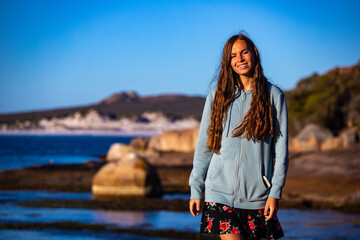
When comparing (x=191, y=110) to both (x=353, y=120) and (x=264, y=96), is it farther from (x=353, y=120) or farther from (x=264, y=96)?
(x=264, y=96)

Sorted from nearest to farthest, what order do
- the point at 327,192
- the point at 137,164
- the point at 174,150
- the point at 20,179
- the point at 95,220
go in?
the point at 95,220 < the point at 137,164 < the point at 327,192 < the point at 20,179 < the point at 174,150

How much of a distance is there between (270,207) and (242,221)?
0.23 meters

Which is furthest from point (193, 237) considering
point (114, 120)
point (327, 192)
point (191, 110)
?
point (114, 120)

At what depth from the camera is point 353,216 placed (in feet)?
47.1

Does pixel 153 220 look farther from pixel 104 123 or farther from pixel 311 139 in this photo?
pixel 104 123

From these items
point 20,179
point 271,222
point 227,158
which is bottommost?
point 20,179

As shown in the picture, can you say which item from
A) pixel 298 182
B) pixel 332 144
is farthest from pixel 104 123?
pixel 298 182

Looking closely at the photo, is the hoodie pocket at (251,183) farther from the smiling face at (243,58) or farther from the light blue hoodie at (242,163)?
the smiling face at (243,58)

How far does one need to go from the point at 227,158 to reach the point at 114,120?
181 meters

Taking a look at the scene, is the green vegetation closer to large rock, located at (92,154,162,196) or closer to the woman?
large rock, located at (92,154,162,196)

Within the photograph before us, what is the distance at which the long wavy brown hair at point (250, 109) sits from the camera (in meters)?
3.86

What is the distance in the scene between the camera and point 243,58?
405cm

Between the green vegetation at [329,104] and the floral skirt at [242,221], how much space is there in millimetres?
36241

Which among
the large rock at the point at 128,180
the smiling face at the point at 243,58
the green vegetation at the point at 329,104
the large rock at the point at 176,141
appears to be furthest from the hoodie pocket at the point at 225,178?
the large rock at the point at 176,141
